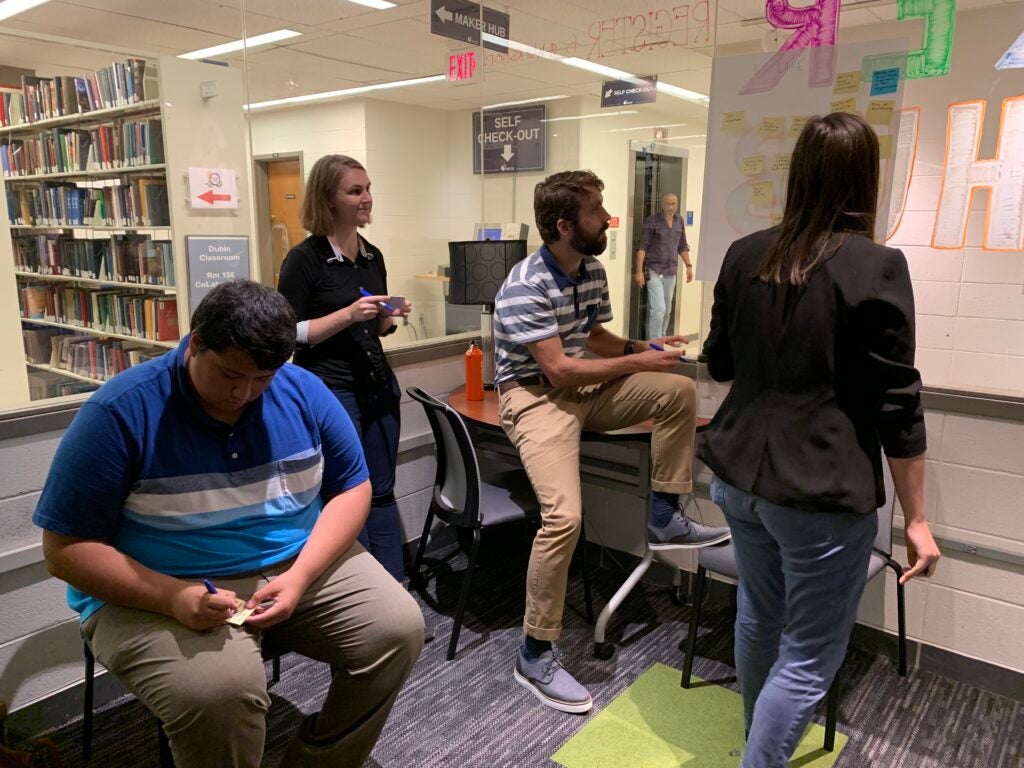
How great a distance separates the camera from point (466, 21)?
135 inches

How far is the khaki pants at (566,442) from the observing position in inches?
84.0

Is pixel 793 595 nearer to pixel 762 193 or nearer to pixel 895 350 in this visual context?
pixel 895 350

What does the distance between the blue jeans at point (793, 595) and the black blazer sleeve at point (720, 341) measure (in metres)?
0.25

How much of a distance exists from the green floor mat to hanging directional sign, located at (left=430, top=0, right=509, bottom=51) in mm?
2894

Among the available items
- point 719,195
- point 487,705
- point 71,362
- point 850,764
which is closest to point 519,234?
point 719,195

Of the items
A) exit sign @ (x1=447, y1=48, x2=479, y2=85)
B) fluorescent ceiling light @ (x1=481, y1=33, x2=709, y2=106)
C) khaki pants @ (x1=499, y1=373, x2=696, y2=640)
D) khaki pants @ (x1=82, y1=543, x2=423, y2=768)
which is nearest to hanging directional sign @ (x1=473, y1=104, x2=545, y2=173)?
exit sign @ (x1=447, y1=48, x2=479, y2=85)

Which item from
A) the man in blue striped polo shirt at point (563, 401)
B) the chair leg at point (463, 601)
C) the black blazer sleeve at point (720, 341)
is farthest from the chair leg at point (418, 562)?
the black blazer sleeve at point (720, 341)

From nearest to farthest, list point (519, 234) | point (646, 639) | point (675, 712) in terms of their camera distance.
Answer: point (675, 712)
point (646, 639)
point (519, 234)

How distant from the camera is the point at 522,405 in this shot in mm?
2252

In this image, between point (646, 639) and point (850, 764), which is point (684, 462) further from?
point (850, 764)

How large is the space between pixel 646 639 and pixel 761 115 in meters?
1.73

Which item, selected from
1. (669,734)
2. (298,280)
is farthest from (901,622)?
(298,280)

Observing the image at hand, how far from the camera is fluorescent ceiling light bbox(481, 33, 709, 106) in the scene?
3490 millimetres

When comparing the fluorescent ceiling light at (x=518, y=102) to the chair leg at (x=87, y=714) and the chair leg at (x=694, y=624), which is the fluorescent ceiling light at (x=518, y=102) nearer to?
the chair leg at (x=694, y=624)
